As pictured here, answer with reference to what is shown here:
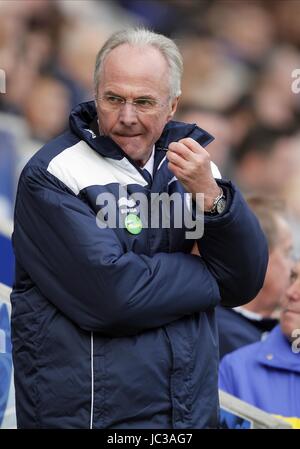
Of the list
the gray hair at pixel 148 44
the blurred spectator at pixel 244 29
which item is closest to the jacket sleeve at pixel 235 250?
the gray hair at pixel 148 44

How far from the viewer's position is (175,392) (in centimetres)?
237

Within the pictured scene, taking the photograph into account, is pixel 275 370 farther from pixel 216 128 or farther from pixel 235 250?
pixel 216 128

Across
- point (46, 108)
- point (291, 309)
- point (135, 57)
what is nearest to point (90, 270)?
point (135, 57)

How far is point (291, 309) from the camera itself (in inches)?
148

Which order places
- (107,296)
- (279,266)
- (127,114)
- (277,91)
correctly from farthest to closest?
(277,91) < (279,266) < (127,114) < (107,296)

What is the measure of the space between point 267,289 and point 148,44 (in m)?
2.30

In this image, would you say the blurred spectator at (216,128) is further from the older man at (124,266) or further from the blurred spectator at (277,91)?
the older man at (124,266)

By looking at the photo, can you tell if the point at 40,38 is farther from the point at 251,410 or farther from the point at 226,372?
the point at 251,410

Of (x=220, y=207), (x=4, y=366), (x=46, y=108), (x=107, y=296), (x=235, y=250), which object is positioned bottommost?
(x=4, y=366)

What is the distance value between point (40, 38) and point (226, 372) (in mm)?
3032

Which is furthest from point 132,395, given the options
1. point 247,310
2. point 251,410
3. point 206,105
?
point 206,105

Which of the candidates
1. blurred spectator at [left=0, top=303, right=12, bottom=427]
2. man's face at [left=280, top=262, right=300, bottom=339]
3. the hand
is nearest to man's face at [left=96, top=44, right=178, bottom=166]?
the hand

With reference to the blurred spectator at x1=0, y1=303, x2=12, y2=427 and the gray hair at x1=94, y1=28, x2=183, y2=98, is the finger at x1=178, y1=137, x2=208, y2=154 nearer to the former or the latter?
the gray hair at x1=94, y1=28, x2=183, y2=98

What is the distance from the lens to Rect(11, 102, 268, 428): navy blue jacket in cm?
230
